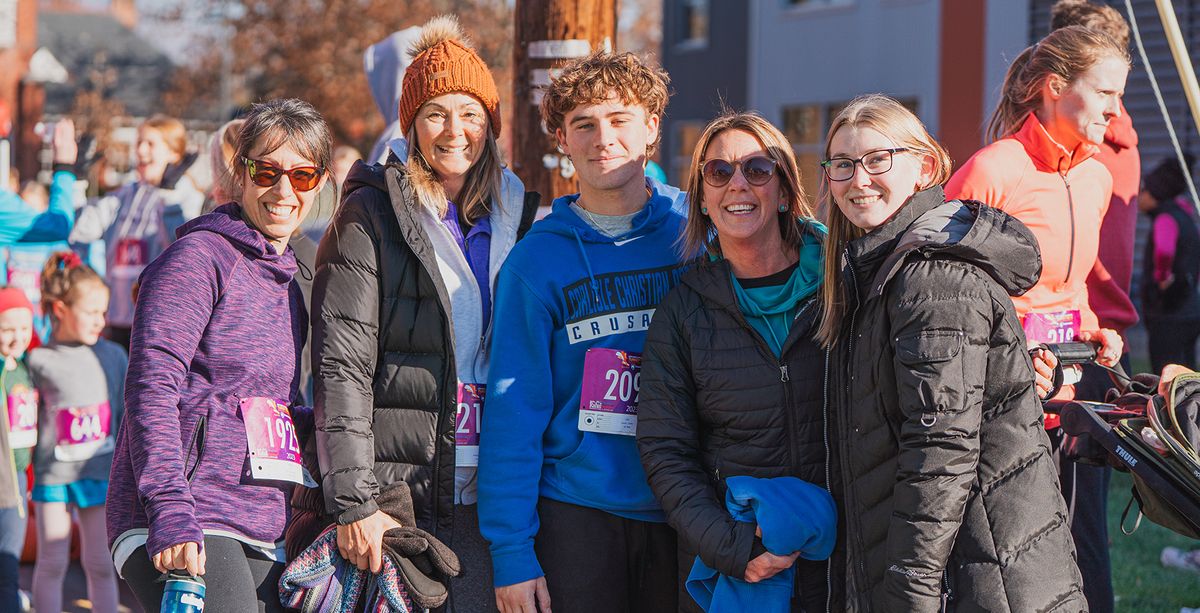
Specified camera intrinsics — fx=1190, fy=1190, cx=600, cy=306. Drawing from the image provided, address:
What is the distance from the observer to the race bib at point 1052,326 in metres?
3.66

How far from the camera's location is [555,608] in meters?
3.23

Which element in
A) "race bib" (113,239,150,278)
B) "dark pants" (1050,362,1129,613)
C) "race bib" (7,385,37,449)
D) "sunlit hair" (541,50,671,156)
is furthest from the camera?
"race bib" (113,239,150,278)

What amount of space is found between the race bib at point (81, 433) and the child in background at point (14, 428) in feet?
0.38

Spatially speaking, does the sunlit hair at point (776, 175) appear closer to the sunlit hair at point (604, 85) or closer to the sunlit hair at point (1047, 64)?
the sunlit hair at point (604, 85)

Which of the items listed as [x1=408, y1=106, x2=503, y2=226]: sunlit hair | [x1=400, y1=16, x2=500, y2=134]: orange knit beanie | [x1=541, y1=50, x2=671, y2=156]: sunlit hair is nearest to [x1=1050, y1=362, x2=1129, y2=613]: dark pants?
[x1=541, y1=50, x2=671, y2=156]: sunlit hair

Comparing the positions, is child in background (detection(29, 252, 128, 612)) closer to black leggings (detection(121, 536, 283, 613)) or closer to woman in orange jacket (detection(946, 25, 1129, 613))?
black leggings (detection(121, 536, 283, 613))

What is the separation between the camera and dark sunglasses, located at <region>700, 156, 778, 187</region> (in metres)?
3.13

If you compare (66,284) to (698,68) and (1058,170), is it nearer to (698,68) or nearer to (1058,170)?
(1058,170)

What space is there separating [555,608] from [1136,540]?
4676mm

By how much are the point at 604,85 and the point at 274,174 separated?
94 centimetres

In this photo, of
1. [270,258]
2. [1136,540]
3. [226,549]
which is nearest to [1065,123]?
[270,258]

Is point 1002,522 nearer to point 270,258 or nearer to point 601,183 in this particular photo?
point 601,183

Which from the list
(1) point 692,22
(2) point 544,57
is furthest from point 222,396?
(1) point 692,22

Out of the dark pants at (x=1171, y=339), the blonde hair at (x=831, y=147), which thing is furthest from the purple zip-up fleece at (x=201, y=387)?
the dark pants at (x=1171, y=339)
